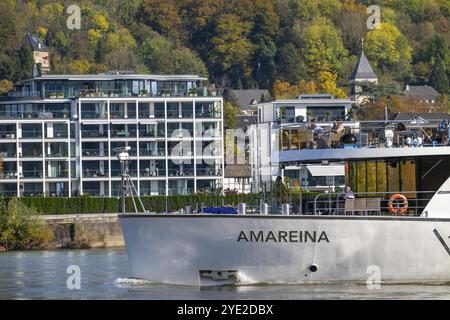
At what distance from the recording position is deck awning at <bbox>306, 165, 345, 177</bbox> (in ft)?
145

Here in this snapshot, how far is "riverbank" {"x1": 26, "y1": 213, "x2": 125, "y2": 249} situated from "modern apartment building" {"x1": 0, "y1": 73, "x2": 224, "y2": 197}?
55.9ft

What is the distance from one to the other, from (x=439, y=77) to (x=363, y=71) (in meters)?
9.35

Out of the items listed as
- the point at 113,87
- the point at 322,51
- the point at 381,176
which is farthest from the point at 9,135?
the point at 322,51

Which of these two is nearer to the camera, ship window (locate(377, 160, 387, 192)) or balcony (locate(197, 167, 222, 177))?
ship window (locate(377, 160, 387, 192))

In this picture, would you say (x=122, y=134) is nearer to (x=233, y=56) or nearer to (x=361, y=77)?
(x=361, y=77)

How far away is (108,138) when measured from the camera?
3957 inches

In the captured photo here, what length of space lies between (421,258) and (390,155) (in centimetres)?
275

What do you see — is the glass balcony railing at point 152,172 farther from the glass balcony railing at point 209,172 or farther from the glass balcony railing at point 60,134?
the glass balcony railing at point 60,134

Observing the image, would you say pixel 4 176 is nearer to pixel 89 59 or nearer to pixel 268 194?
pixel 268 194

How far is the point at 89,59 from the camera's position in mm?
178500

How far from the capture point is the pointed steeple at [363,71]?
18051 cm

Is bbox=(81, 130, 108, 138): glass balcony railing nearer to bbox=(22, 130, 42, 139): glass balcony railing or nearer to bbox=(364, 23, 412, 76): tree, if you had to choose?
bbox=(22, 130, 42, 139): glass balcony railing

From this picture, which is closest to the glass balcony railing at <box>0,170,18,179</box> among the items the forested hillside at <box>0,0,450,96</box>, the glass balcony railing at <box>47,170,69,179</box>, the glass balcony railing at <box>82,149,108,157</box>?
the glass balcony railing at <box>47,170,69,179</box>
